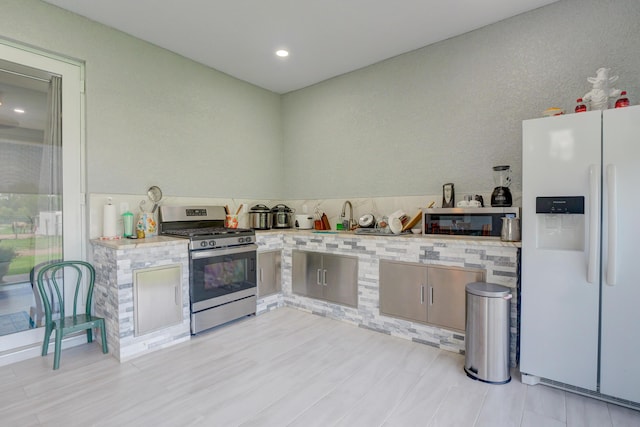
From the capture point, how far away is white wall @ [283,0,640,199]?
2709 millimetres

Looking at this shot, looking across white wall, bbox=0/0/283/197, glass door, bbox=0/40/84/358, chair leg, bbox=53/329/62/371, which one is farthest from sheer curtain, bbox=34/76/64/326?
chair leg, bbox=53/329/62/371

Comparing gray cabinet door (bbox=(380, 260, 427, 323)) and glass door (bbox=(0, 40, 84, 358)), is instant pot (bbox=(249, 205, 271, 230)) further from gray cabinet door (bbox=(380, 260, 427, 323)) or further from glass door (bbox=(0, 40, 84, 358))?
glass door (bbox=(0, 40, 84, 358))

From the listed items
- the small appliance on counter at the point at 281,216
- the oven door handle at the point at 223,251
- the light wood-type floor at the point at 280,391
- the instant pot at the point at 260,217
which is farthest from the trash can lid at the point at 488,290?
the instant pot at the point at 260,217

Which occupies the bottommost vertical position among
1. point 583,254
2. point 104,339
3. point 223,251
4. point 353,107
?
point 104,339

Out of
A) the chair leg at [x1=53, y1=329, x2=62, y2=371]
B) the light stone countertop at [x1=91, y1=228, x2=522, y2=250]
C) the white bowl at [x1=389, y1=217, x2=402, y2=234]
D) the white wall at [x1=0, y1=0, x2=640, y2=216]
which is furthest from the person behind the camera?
the white bowl at [x1=389, y1=217, x2=402, y2=234]

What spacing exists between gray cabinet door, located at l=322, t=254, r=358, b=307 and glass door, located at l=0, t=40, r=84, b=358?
2.53 m

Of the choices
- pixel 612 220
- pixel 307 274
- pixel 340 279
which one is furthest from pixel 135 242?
pixel 612 220

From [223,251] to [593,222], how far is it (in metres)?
3.13

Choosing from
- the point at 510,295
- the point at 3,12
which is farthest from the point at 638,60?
the point at 3,12

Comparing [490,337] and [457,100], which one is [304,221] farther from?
[490,337]

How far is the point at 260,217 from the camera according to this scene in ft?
14.2

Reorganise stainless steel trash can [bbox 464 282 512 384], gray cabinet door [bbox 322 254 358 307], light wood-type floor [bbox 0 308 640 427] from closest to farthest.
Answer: light wood-type floor [bbox 0 308 640 427] → stainless steel trash can [bbox 464 282 512 384] → gray cabinet door [bbox 322 254 358 307]

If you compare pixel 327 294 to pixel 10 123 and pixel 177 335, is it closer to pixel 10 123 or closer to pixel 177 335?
pixel 177 335

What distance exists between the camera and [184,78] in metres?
3.81
